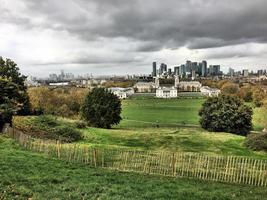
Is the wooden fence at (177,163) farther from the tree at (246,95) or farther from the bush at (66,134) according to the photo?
the tree at (246,95)

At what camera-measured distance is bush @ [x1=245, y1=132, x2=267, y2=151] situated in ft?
151

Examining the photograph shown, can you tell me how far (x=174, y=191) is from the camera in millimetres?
17078

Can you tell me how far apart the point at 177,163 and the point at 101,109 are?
164 ft

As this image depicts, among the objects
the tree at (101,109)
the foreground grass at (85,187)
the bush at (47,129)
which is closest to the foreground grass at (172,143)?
the bush at (47,129)

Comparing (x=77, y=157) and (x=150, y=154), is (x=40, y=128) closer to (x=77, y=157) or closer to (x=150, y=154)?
(x=77, y=157)

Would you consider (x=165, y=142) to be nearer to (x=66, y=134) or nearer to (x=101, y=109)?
(x=66, y=134)

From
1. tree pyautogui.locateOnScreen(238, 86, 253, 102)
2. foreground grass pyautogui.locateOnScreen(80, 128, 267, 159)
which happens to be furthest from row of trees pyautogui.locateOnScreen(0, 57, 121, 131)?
tree pyautogui.locateOnScreen(238, 86, 253, 102)

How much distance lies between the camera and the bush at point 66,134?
43312mm

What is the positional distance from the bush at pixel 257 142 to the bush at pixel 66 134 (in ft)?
68.5

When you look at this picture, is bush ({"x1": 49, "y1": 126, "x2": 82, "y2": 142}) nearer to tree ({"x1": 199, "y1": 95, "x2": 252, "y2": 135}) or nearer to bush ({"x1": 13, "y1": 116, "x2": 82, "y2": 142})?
bush ({"x1": 13, "y1": 116, "x2": 82, "y2": 142})

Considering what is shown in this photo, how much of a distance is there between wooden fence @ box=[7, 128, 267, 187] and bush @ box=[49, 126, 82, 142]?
12656mm

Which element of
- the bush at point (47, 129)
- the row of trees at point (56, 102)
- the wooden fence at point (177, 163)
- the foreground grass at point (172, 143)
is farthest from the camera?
the row of trees at point (56, 102)

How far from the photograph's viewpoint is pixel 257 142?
47094 mm

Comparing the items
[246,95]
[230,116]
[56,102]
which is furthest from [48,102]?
[246,95]
